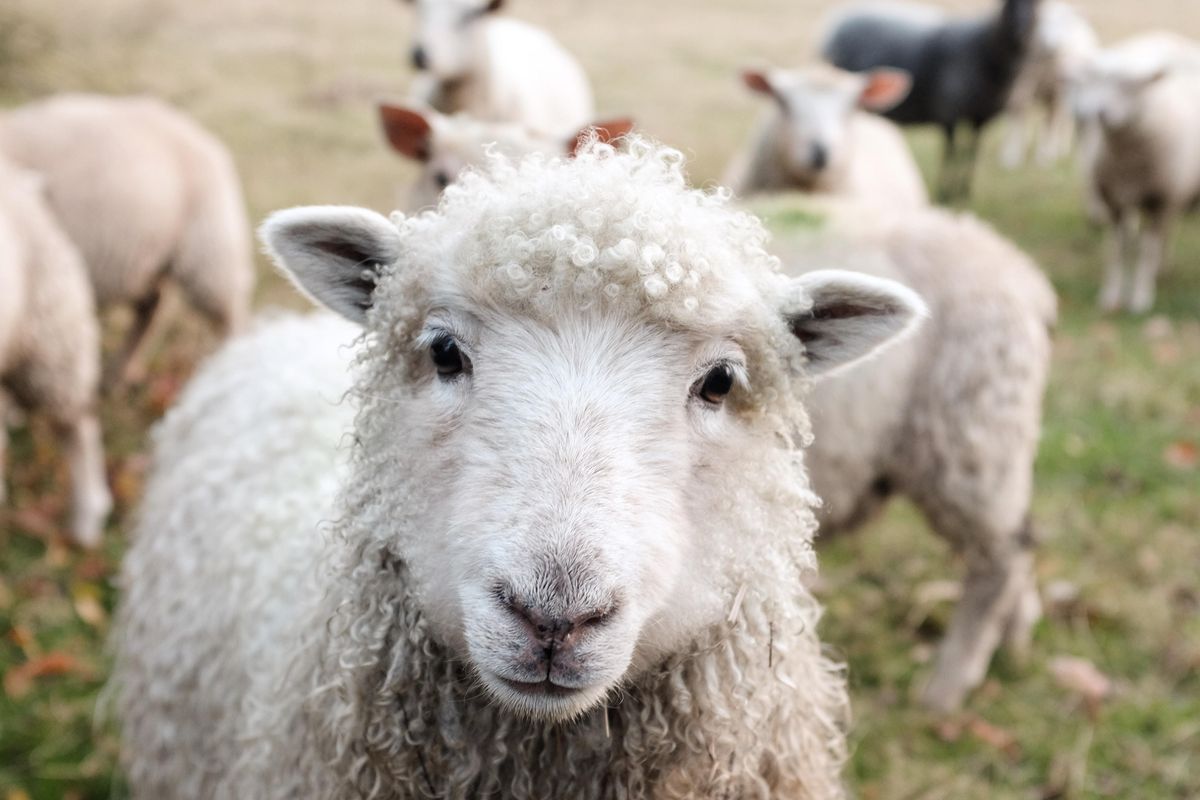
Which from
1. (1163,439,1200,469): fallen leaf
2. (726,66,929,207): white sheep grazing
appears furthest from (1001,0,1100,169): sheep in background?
(1163,439,1200,469): fallen leaf

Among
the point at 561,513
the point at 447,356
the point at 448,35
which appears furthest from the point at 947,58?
the point at 561,513

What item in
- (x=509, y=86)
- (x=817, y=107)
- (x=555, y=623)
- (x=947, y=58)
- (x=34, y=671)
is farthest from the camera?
(x=947, y=58)

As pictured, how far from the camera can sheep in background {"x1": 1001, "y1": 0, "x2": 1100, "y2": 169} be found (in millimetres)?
10734

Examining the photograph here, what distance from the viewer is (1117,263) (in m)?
8.01

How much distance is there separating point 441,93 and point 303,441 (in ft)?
13.3

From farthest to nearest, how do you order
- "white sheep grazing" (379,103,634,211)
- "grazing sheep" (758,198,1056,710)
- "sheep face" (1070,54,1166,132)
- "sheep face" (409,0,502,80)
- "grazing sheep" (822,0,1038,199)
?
"grazing sheep" (822,0,1038,199) < "sheep face" (1070,54,1166,132) < "sheep face" (409,0,502,80) < "white sheep grazing" (379,103,634,211) < "grazing sheep" (758,198,1056,710)

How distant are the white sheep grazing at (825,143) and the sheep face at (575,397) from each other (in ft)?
13.5

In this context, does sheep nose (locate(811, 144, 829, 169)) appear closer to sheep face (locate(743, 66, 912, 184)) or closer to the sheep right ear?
sheep face (locate(743, 66, 912, 184))

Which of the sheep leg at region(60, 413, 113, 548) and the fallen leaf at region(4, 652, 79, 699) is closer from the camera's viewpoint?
the fallen leaf at region(4, 652, 79, 699)

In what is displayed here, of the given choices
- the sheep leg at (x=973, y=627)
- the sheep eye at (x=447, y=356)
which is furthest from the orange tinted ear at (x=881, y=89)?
the sheep eye at (x=447, y=356)

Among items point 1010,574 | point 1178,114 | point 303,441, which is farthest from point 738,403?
point 1178,114

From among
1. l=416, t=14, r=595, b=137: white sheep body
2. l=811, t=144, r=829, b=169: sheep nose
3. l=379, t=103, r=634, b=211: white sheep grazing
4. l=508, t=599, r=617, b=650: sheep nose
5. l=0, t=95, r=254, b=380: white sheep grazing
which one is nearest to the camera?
l=508, t=599, r=617, b=650: sheep nose

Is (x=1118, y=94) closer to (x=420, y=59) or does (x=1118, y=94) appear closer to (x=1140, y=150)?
(x=1140, y=150)

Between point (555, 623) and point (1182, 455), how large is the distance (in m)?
5.19
